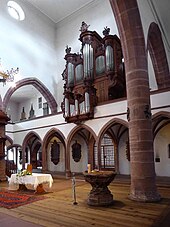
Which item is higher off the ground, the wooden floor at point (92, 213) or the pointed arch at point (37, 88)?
the pointed arch at point (37, 88)

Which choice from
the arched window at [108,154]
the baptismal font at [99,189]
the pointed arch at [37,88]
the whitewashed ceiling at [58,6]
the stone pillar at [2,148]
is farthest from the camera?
the whitewashed ceiling at [58,6]

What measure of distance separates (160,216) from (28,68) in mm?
11867

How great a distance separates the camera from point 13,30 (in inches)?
532

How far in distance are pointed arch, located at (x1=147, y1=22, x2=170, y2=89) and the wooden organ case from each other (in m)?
1.64

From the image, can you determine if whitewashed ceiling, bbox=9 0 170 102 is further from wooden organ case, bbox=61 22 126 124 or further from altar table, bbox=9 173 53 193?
altar table, bbox=9 173 53 193

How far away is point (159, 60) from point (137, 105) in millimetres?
6334

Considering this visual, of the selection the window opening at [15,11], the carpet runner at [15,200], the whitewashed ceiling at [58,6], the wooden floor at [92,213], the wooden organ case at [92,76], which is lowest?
the carpet runner at [15,200]

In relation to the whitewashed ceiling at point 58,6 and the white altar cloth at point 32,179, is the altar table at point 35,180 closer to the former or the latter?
the white altar cloth at point 32,179

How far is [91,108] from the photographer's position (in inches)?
376

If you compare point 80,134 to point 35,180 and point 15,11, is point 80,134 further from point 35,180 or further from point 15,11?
point 15,11

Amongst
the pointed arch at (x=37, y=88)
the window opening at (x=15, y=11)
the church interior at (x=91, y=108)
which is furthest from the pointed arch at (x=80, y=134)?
the window opening at (x=15, y=11)

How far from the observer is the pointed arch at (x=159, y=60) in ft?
35.8

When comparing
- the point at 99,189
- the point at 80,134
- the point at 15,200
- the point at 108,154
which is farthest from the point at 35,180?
the point at 108,154

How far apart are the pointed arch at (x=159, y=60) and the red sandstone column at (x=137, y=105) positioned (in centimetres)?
522
